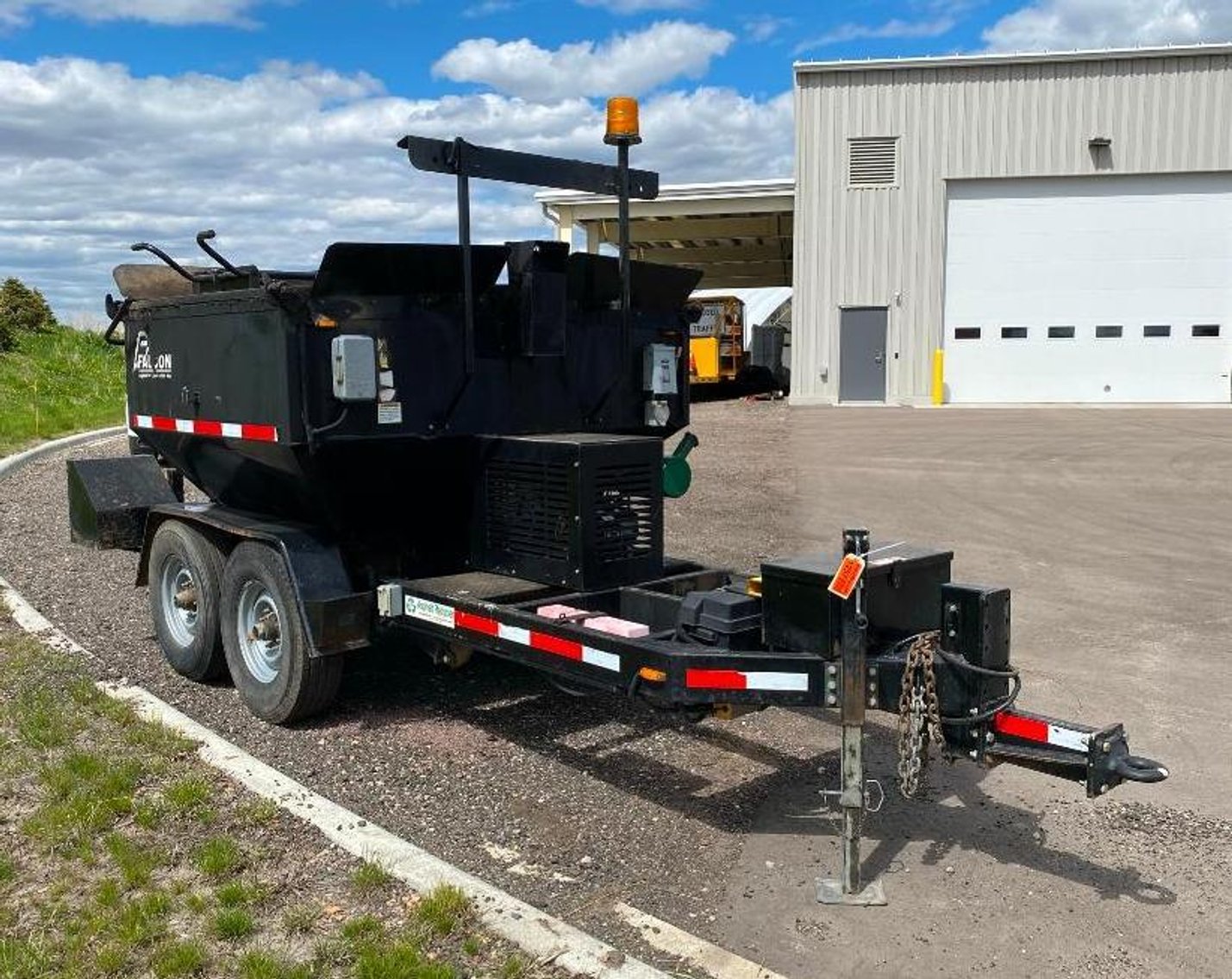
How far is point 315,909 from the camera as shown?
12.0 ft

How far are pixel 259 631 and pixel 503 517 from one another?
1425 mm

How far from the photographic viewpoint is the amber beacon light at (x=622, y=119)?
5207 millimetres

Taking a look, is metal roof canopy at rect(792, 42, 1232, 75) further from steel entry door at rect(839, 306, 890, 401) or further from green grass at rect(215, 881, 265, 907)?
green grass at rect(215, 881, 265, 907)

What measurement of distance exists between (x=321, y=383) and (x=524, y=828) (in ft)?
6.55

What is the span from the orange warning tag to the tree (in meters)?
31.2

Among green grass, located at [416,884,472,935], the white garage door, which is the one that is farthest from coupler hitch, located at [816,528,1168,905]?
the white garage door

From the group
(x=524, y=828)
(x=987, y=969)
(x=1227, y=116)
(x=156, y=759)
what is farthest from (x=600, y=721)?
(x=1227, y=116)

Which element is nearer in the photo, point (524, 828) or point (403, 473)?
point (524, 828)

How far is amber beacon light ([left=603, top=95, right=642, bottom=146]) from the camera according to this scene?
521 cm

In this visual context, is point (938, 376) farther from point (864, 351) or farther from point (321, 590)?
point (321, 590)

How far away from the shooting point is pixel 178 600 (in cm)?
629

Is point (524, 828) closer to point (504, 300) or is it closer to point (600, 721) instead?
point (600, 721)

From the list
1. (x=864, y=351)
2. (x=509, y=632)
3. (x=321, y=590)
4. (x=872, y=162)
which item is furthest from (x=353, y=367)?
(x=872, y=162)

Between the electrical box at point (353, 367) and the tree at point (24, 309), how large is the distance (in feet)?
95.9
